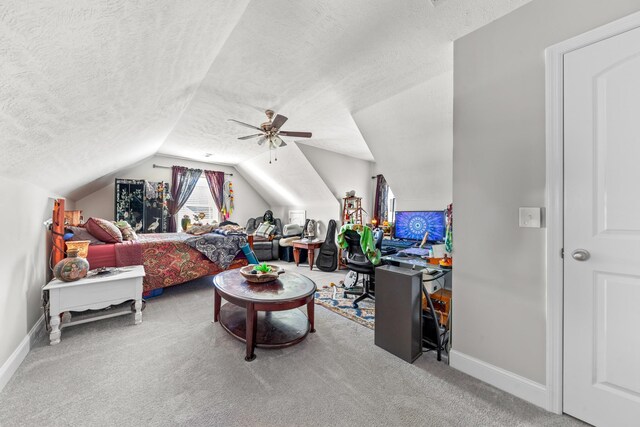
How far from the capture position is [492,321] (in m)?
1.65

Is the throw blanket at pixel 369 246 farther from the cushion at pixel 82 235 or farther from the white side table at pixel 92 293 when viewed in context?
the cushion at pixel 82 235

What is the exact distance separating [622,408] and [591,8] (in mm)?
2077

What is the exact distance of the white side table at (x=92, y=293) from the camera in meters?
2.06

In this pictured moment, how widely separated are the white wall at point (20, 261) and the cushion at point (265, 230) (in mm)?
3664

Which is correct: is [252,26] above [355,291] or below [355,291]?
above

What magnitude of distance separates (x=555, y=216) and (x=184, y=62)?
264cm

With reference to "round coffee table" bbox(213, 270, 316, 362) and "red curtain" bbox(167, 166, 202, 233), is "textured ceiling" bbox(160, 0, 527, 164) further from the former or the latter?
"red curtain" bbox(167, 166, 202, 233)

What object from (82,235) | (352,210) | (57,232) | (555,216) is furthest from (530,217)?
(82,235)

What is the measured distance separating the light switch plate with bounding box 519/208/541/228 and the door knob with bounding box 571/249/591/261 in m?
0.21

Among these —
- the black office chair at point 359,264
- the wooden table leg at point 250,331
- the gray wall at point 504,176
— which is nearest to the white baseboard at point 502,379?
the gray wall at point 504,176

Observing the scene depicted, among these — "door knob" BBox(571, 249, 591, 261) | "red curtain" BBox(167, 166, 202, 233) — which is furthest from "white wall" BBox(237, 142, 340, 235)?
"door knob" BBox(571, 249, 591, 261)

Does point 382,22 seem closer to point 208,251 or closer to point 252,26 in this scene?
point 252,26

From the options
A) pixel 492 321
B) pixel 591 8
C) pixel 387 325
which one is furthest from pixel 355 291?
pixel 591 8

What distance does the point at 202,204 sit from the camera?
611cm
